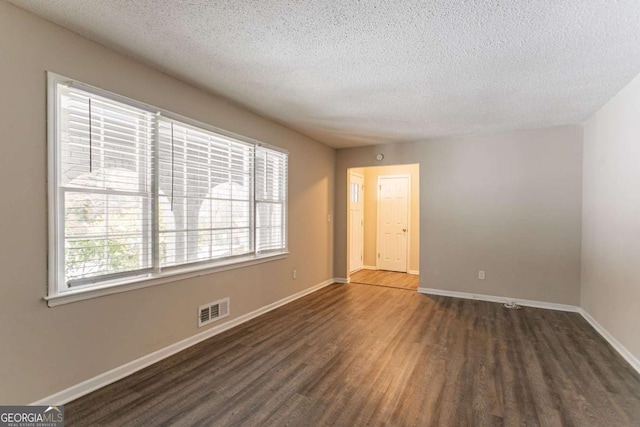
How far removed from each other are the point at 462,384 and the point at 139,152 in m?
3.08

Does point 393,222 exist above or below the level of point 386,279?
above

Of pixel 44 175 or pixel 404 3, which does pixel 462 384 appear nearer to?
pixel 404 3

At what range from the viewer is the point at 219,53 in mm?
2291

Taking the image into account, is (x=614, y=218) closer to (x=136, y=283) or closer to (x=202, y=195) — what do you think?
(x=202, y=195)

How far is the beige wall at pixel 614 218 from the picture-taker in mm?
2568

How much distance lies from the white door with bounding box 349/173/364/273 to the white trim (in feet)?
12.4

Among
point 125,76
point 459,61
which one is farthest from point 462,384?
point 125,76

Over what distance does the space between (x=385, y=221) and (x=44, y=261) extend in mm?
5806

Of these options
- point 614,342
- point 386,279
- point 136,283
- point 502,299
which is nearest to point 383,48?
point 136,283

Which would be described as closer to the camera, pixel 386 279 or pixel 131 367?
pixel 131 367

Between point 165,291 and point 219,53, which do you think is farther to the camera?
point 165,291

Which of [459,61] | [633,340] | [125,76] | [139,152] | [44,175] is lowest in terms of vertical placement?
[633,340]

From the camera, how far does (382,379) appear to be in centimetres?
232

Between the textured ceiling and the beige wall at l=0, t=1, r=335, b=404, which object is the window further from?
the textured ceiling
